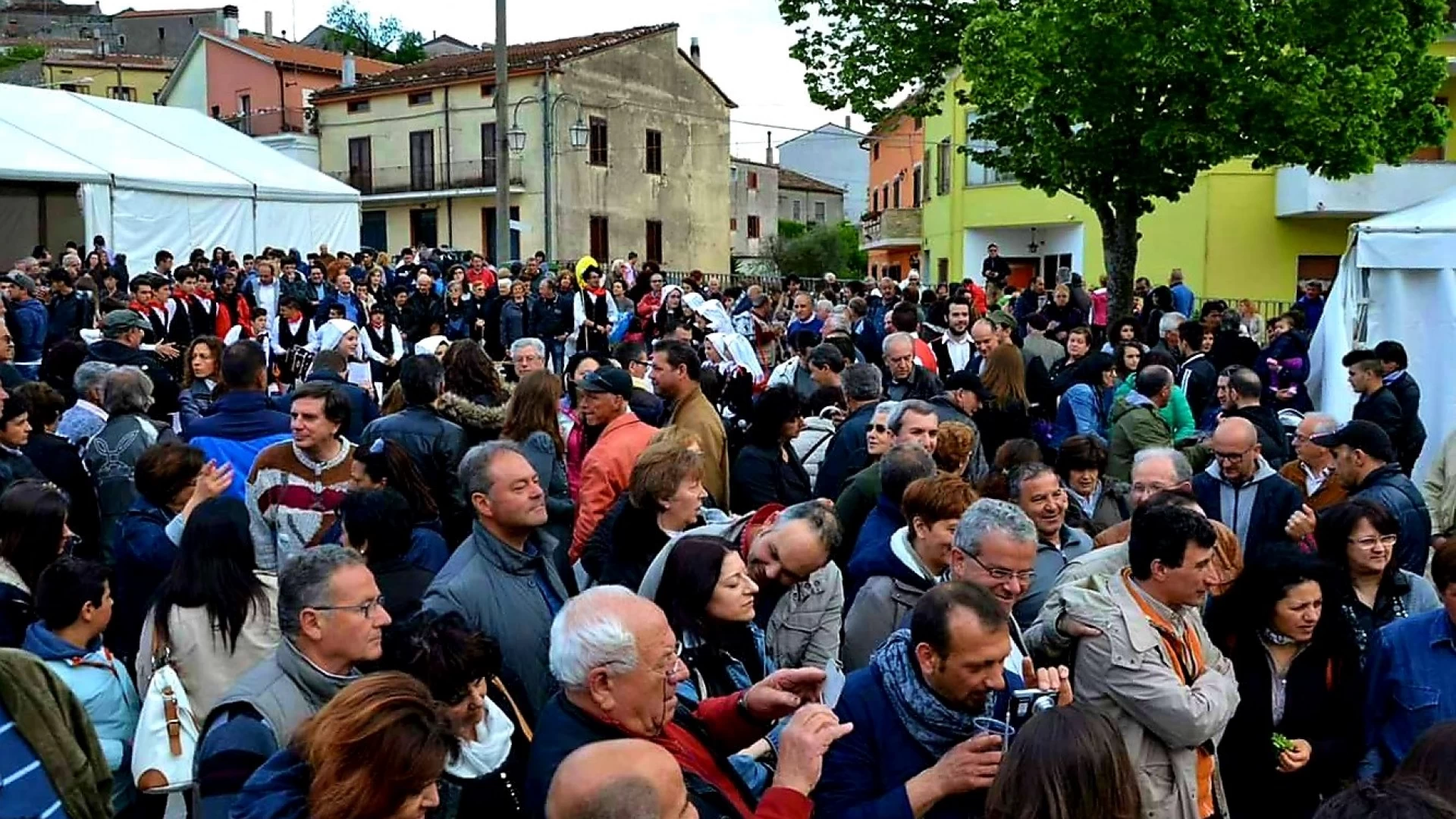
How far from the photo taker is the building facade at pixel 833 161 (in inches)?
2724

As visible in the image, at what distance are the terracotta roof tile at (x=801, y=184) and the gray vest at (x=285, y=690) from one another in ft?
200

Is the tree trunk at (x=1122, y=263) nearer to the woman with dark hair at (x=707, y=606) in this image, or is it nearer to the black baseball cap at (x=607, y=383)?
the black baseball cap at (x=607, y=383)

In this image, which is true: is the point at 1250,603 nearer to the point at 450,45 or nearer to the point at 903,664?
the point at 903,664

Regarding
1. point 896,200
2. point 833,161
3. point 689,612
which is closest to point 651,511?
point 689,612

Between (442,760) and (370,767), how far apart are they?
15 centimetres

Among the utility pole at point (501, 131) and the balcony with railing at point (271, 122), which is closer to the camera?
the utility pole at point (501, 131)

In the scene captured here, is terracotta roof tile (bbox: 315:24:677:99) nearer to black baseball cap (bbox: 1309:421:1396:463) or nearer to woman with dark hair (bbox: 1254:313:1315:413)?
woman with dark hair (bbox: 1254:313:1315:413)

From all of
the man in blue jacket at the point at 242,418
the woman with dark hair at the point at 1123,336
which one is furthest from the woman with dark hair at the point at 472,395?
the woman with dark hair at the point at 1123,336

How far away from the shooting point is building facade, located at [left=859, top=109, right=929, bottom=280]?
123ft

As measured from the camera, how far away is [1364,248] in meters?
11.6

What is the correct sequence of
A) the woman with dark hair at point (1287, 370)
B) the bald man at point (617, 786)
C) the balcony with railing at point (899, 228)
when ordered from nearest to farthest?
1. the bald man at point (617, 786)
2. the woman with dark hair at point (1287, 370)
3. the balcony with railing at point (899, 228)

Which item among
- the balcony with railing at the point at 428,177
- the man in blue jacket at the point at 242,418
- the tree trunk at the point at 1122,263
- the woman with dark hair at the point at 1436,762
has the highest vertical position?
the balcony with railing at the point at 428,177

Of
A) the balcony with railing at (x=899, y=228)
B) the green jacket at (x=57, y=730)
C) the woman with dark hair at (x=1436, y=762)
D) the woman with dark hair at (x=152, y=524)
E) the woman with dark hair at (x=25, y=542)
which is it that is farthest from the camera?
the balcony with railing at (x=899, y=228)

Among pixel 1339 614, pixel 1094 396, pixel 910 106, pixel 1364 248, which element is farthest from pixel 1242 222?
pixel 1339 614
